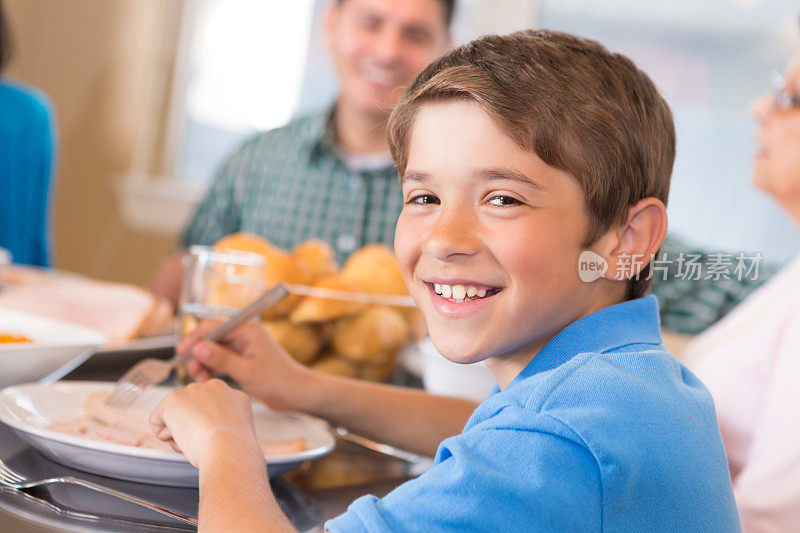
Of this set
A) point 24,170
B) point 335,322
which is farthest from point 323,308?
point 24,170

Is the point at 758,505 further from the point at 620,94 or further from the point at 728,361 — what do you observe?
the point at 620,94

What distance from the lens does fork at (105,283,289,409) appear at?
33.2 inches

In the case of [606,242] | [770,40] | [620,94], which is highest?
[770,40]

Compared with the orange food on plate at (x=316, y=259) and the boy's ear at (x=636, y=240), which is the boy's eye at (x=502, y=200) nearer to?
the boy's ear at (x=636, y=240)

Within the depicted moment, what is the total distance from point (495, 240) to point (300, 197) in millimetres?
1711

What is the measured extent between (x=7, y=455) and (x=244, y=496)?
0.26 m

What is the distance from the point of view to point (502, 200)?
68 cm

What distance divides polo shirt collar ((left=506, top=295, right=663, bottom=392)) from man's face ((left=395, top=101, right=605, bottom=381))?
2cm

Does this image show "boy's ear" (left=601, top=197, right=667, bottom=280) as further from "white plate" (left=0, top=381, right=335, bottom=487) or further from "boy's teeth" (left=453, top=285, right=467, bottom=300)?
"white plate" (left=0, top=381, right=335, bottom=487)

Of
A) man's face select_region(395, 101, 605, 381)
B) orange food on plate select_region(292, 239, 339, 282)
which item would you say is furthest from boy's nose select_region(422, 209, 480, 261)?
orange food on plate select_region(292, 239, 339, 282)

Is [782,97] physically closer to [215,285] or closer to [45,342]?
[215,285]

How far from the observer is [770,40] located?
9.78 feet

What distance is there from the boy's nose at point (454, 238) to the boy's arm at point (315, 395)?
0.34m

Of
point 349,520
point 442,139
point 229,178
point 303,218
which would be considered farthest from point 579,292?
point 229,178
